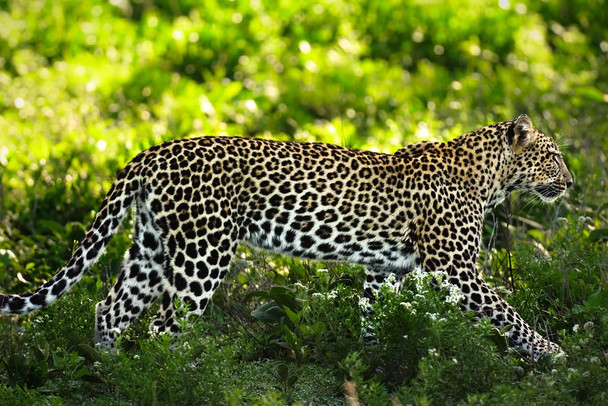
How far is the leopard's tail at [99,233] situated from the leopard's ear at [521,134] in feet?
8.51

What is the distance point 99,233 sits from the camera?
24.1ft

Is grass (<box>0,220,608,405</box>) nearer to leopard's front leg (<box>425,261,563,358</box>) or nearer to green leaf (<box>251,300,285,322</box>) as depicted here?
green leaf (<box>251,300,285,322</box>)

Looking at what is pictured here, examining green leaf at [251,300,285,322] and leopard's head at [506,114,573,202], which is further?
leopard's head at [506,114,573,202]

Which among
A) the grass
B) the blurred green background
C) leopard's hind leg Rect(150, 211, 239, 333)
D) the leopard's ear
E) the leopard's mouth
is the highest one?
the blurred green background

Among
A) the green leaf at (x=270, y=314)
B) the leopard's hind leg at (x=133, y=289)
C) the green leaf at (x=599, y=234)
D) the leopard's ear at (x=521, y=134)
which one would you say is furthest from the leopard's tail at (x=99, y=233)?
the green leaf at (x=599, y=234)

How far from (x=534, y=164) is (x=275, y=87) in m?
7.11

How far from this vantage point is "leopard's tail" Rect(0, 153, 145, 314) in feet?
23.3

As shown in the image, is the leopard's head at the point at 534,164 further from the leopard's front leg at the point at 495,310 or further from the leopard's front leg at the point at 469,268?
the leopard's front leg at the point at 495,310

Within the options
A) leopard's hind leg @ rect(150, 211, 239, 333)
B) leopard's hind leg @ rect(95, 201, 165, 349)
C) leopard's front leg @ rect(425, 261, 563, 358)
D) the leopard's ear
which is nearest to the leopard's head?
the leopard's ear

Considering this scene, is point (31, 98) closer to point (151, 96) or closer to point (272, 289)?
point (151, 96)

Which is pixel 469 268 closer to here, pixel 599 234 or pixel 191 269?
pixel 599 234

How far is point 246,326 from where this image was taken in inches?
322

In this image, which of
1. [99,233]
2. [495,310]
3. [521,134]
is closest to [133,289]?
[99,233]

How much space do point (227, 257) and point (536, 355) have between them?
2.04m
